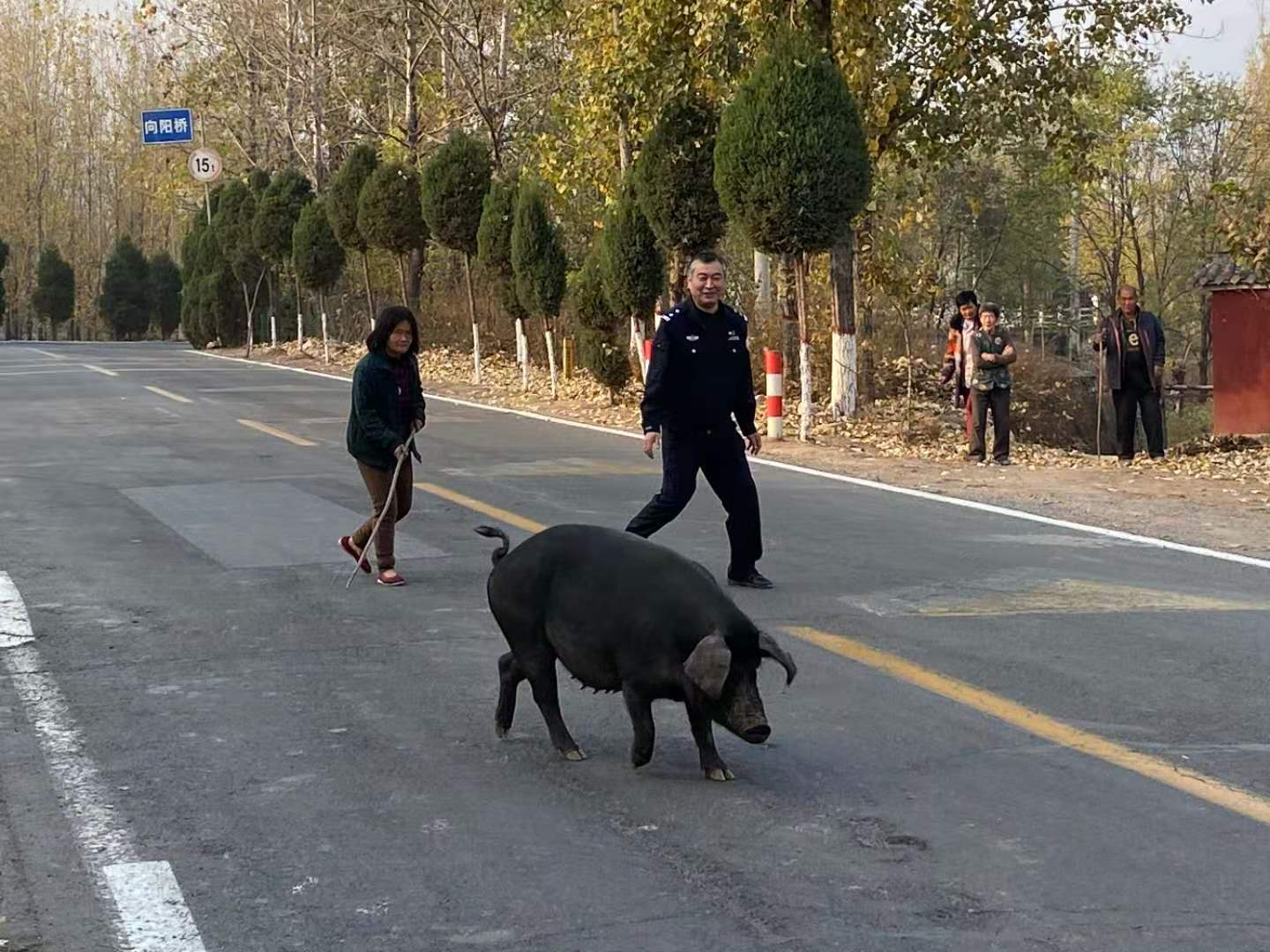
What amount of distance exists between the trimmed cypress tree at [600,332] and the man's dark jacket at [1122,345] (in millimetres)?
8779

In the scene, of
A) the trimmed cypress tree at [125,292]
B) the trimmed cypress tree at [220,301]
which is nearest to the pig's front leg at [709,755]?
the trimmed cypress tree at [220,301]

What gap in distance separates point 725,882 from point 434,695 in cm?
261

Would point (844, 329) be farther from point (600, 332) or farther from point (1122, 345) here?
point (600, 332)

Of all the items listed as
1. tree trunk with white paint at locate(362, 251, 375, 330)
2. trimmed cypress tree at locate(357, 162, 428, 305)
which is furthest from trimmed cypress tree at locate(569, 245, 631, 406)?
tree trunk with white paint at locate(362, 251, 375, 330)

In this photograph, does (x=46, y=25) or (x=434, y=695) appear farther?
(x=46, y=25)

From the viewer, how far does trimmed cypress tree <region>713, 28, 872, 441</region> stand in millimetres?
18938

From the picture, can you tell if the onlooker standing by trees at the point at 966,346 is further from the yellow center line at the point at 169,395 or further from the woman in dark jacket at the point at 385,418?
the yellow center line at the point at 169,395

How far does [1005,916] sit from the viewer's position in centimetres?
465

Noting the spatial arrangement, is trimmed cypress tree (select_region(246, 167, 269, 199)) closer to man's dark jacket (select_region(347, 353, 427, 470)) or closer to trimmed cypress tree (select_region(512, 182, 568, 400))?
trimmed cypress tree (select_region(512, 182, 568, 400))

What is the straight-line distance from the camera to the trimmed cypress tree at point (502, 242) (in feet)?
96.7

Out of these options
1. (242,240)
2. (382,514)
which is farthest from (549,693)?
(242,240)

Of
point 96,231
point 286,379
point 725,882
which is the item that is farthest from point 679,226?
point 96,231

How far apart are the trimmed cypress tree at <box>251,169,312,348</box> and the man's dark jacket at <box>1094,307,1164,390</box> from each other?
28.0 meters

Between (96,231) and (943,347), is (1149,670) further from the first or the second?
(96,231)
